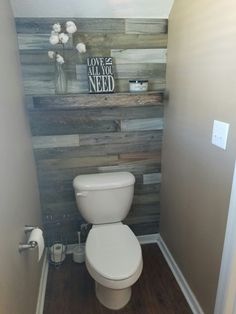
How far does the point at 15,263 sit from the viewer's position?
1085 mm

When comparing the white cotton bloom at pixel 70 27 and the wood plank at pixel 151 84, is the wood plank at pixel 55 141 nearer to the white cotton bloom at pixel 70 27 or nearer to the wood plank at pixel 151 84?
the wood plank at pixel 151 84

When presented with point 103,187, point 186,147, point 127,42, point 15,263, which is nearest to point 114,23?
point 127,42

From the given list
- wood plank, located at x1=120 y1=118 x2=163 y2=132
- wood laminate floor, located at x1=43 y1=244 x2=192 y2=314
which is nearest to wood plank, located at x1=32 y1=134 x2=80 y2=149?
wood plank, located at x1=120 y1=118 x2=163 y2=132

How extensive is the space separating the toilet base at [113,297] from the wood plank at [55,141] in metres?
1.05

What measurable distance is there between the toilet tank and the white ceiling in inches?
44.1

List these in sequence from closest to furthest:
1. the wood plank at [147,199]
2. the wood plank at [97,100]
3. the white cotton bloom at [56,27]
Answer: the white cotton bloom at [56,27], the wood plank at [97,100], the wood plank at [147,199]

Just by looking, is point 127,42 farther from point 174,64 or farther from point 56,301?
point 56,301

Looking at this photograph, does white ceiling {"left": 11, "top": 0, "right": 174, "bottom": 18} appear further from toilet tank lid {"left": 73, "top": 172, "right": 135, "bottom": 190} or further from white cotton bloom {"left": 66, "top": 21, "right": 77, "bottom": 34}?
toilet tank lid {"left": 73, "top": 172, "right": 135, "bottom": 190}

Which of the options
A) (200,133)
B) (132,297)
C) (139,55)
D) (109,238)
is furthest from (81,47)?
(132,297)

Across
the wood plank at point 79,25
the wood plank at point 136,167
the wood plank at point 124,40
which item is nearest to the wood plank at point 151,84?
the wood plank at point 124,40

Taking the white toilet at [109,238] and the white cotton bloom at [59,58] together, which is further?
the white cotton bloom at [59,58]

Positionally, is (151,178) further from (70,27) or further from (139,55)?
(70,27)

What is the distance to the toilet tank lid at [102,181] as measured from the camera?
1702 mm

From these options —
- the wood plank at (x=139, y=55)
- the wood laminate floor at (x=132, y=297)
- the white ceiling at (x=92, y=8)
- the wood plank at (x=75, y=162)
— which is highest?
the white ceiling at (x=92, y=8)
